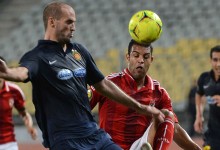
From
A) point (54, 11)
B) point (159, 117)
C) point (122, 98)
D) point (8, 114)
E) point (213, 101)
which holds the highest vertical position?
point (54, 11)

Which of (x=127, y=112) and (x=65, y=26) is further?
(x=127, y=112)

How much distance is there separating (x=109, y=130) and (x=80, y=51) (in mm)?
1348

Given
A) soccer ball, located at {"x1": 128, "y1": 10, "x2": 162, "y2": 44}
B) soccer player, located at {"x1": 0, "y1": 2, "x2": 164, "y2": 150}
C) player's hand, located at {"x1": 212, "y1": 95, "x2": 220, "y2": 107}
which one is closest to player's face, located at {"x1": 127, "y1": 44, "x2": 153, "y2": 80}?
soccer ball, located at {"x1": 128, "y1": 10, "x2": 162, "y2": 44}

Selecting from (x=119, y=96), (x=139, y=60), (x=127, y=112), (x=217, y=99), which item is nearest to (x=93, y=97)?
(x=127, y=112)

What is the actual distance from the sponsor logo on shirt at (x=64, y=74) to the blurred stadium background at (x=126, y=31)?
1213cm

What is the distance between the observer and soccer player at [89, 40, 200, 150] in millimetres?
6707

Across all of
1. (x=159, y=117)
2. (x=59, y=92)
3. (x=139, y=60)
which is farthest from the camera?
(x=139, y=60)

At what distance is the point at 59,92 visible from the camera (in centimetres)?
548

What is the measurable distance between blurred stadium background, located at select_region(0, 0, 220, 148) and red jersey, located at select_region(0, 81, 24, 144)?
8437 millimetres

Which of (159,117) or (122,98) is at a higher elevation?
(122,98)

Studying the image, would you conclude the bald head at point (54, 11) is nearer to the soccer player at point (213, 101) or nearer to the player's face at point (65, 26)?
the player's face at point (65, 26)

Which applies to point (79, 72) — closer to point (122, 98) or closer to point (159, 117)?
point (122, 98)

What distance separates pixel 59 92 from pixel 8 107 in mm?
3832

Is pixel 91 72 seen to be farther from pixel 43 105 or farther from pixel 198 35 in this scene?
pixel 198 35
